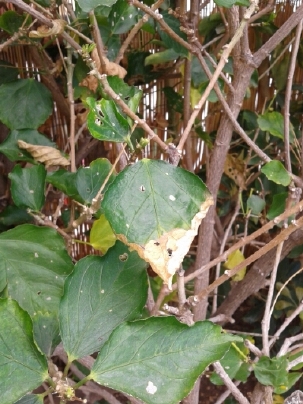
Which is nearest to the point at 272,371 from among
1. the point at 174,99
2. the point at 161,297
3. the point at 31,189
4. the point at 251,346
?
the point at 251,346

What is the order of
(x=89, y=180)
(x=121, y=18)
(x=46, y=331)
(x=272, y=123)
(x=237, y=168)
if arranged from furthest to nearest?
(x=237, y=168), (x=272, y=123), (x=121, y=18), (x=89, y=180), (x=46, y=331)

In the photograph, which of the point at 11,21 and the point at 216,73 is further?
the point at 11,21

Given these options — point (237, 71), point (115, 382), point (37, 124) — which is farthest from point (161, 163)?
point (37, 124)

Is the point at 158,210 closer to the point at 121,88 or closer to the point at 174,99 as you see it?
the point at 121,88

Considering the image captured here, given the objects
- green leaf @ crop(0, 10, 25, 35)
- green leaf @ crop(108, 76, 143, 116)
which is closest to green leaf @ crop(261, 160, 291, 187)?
green leaf @ crop(108, 76, 143, 116)

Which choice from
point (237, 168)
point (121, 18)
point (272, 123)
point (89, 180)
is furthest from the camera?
point (237, 168)

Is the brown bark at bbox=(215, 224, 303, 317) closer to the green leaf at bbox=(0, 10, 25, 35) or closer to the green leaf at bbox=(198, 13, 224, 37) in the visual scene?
the green leaf at bbox=(198, 13, 224, 37)
